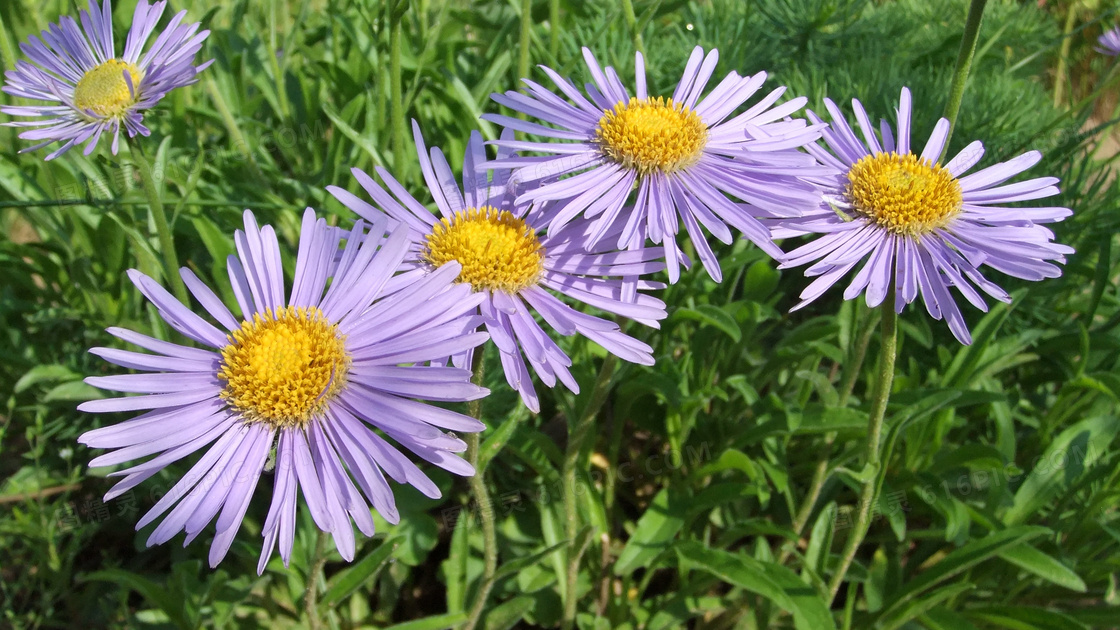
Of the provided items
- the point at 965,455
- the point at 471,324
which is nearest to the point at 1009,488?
the point at 965,455

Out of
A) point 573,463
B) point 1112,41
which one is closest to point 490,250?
point 573,463

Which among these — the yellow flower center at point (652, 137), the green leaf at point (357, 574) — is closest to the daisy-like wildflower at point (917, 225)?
the yellow flower center at point (652, 137)

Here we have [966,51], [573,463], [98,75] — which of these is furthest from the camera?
[98,75]

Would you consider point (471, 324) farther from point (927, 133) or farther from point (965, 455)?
point (927, 133)

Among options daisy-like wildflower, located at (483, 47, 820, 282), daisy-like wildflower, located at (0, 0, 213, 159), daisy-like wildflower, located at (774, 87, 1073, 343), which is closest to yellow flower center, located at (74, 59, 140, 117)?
daisy-like wildflower, located at (0, 0, 213, 159)

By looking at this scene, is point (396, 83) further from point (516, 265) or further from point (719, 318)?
point (719, 318)

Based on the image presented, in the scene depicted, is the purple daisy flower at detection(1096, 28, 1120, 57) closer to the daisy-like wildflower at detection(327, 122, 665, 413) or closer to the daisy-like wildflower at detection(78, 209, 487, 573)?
the daisy-like wildflower at detection(327, 122, 665, 413)
